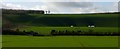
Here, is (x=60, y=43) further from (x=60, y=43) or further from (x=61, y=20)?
(x=61, y=20)

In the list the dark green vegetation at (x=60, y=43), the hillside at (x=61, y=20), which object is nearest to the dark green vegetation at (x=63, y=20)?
the hillside at (x=61, y=20)

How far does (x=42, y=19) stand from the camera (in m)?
182

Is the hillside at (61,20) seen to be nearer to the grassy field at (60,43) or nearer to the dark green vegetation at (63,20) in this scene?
the dark green vegetation at (63,20)

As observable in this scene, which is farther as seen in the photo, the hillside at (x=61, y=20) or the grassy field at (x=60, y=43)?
the hillside at (x=61, y=20)

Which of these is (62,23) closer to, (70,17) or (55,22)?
(55,22)

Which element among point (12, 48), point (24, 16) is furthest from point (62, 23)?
point (12, 48)

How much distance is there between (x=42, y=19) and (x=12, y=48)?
14220cm

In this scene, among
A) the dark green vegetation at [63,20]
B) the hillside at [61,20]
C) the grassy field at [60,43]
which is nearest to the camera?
the grassy field at [60,43]

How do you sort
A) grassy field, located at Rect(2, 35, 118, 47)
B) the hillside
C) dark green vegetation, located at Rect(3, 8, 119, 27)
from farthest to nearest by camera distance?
dark green vegetation, located at Rect(3, 8, 119, 27)
the hillside
grassy field, located at Rect(2, 35, 118, 47)

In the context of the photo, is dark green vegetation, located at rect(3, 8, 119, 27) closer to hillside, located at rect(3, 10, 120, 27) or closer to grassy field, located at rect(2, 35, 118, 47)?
hillside, located at rect(3, 10, 120, 27)

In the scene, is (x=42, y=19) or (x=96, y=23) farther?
(x=42, y=19)

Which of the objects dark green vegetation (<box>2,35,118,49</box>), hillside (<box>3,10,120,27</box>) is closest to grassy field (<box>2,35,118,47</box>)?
dark green vegetation (<box>2,35,118,49</box>)

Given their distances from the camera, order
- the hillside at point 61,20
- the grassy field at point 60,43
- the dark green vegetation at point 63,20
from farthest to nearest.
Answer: the dark green vegetation at point 63,20 < the hillside at point 61,20 < the grassy field at point 60,43

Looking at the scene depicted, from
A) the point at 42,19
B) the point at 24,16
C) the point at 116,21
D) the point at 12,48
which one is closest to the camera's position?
the point at 12,48
